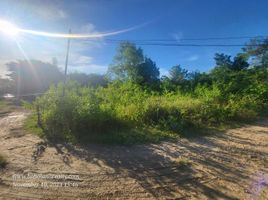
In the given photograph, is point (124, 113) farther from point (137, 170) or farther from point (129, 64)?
point (129, 64)

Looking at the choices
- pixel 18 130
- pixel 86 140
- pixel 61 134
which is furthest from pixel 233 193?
pixel 18 130

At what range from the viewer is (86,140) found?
239 inches

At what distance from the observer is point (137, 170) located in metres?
4.26

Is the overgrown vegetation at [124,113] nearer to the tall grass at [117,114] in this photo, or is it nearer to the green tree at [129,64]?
the tall grass at [117,114]

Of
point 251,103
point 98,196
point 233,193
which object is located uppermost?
point 251,103

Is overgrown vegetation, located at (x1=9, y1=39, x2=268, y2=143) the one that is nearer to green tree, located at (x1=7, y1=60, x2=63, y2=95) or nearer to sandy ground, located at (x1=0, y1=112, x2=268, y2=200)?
sandy ground, located at (x1=0, y1=112, x2=268, y2=200)

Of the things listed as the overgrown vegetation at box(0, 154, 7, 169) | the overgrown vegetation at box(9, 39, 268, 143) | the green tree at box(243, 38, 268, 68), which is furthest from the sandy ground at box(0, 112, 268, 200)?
the green tree at box(243, 38, 268, 68)

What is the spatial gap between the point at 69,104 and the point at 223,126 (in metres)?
5.37

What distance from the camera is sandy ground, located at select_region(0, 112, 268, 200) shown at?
345 cm

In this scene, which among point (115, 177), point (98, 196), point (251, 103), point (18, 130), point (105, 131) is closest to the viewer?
point (98, 196)

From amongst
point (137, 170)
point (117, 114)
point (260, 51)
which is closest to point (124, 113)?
point (117, 114)

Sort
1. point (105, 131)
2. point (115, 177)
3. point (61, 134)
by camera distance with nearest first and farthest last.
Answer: point (115, 177), point (61, 134), point (105, 131)

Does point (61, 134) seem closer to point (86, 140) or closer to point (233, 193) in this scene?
point (86, 140)

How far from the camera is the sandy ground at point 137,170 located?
345 cm
